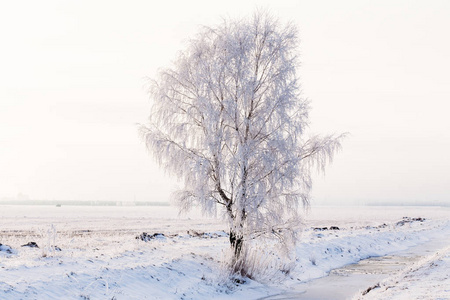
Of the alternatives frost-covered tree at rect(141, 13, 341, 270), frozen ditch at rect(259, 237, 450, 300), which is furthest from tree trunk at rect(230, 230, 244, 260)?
frozen ditch at rect(259, 237, 450, 300)

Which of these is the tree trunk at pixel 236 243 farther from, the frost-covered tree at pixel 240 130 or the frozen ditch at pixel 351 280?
the frozen ditch at pixel 351 280

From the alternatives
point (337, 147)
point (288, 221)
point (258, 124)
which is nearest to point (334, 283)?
point (288, 221)

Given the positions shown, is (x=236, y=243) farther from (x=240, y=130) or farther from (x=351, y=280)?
(x=351, y=280)

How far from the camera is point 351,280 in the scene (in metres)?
24.7

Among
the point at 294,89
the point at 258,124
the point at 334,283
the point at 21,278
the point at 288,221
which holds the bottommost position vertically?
the point at 334,283

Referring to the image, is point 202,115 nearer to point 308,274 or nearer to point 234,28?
point 234,28

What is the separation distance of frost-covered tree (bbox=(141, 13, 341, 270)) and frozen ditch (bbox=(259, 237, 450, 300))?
3118mm

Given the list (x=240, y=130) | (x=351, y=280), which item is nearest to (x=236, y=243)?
(x=240, y=130)

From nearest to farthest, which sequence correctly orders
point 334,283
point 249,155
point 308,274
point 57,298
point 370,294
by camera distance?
point 57,298 < point 370,294 < point 249,155 < point 334,283 < point 308,274

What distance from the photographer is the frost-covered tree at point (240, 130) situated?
63.9ft

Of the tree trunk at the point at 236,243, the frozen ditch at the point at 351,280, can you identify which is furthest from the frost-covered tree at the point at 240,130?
the frozen ditch at the point at 351,280

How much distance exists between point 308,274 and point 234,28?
1370 cm

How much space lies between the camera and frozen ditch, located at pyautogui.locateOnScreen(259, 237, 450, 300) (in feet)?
67.4

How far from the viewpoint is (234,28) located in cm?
2028
